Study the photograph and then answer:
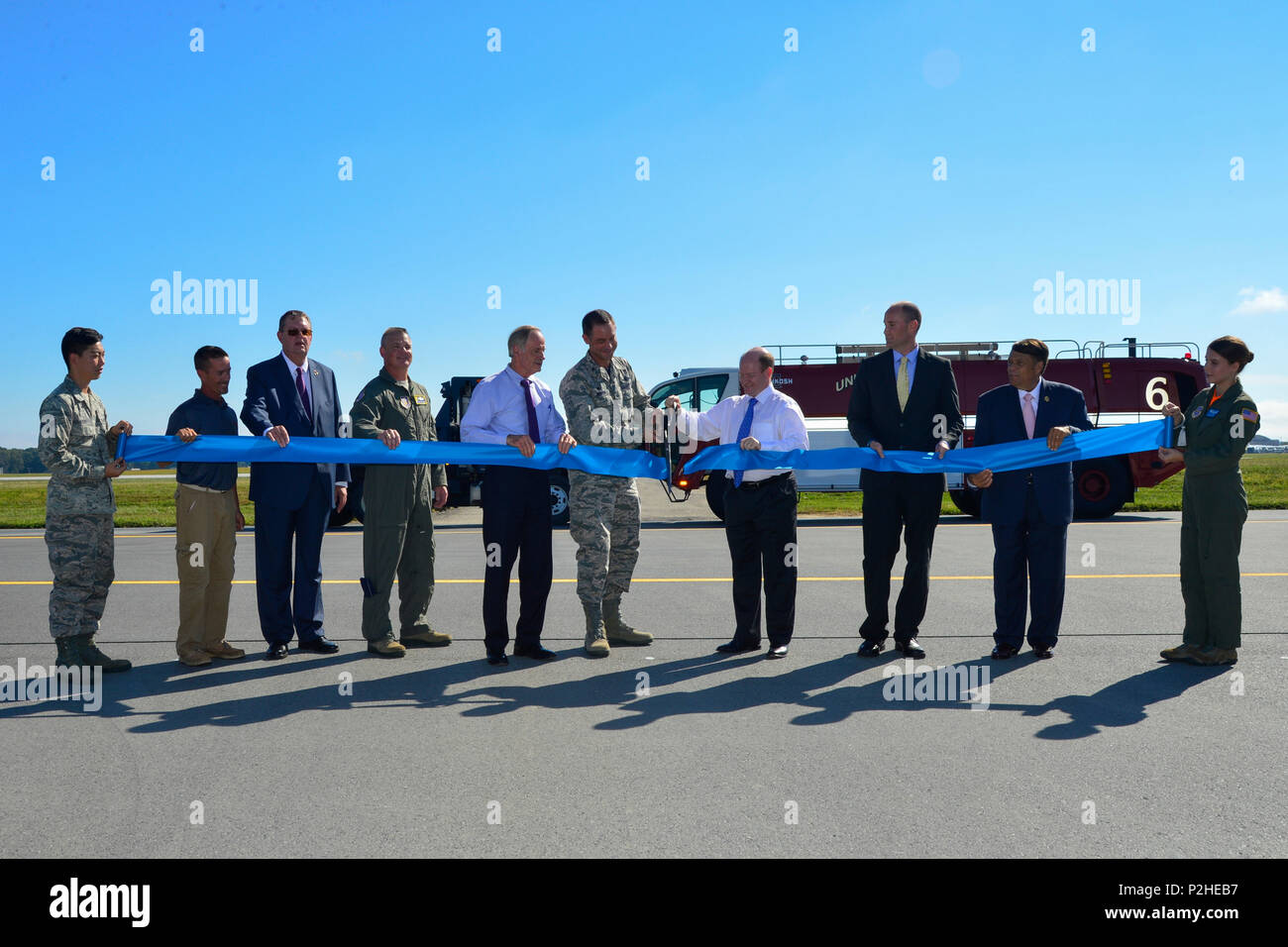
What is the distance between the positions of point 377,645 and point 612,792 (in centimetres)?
307

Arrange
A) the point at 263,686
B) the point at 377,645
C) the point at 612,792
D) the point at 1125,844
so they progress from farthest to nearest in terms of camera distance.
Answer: the point at 377,645, the point at 263,686, the point at 612,792, the point at 1125,844

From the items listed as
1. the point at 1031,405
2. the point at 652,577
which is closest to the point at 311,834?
the point at 1031,405

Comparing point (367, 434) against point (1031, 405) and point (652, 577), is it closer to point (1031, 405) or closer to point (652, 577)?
point (652, 577)

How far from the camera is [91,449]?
574 cm

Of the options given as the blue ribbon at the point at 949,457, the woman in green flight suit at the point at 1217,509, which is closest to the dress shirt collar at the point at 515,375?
the blue ribbon at the point at 949,457

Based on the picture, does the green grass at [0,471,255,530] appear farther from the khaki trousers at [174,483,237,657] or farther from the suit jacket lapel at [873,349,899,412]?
the suit jacket lapel at [873,349,899,412]

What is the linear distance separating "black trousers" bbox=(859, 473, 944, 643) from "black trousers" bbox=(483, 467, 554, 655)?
7.22 feet

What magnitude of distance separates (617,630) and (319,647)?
82.6 inches

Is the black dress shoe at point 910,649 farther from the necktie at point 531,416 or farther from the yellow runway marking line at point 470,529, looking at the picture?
the yellow runway marking line at point 470,529

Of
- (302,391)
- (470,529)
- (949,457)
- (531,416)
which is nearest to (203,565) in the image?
(302,391)

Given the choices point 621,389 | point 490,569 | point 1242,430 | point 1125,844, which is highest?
point 621,389

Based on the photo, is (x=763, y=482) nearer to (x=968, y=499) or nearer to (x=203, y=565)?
(x=203, y=565)

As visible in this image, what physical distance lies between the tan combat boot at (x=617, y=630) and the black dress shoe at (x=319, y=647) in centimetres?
192

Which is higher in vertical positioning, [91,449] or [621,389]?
[621,389]
